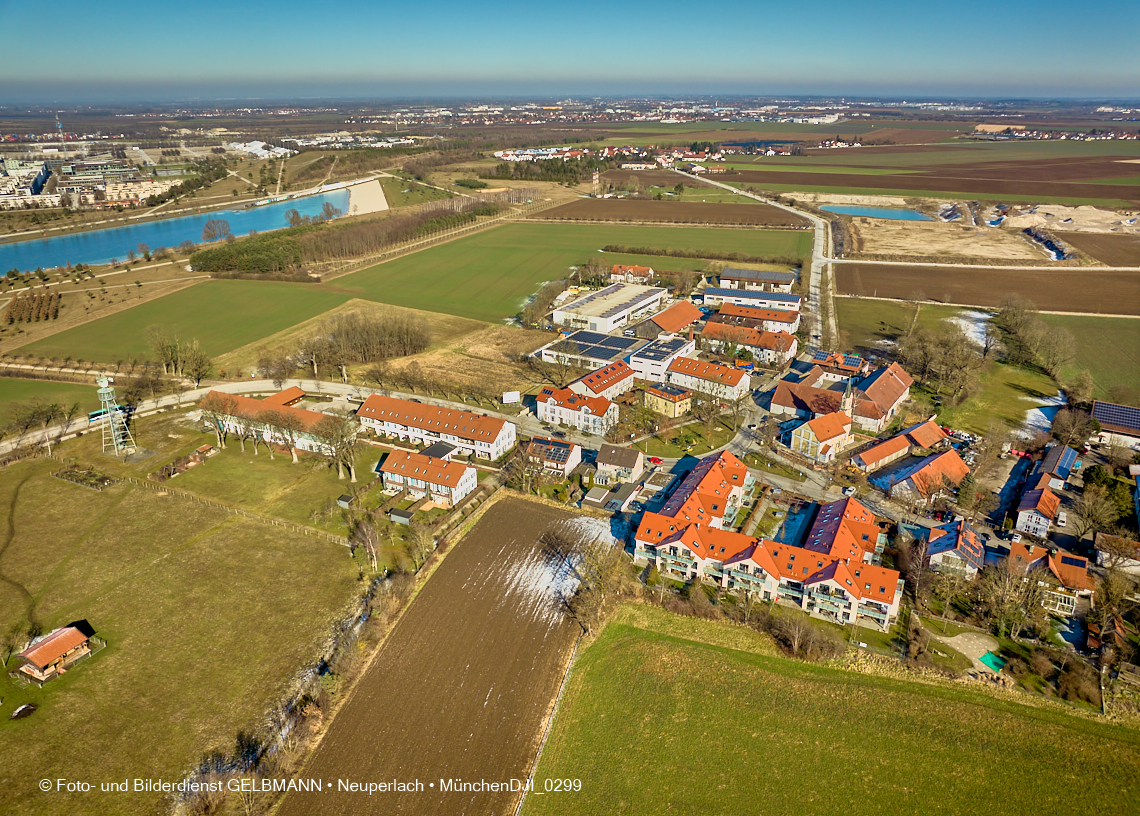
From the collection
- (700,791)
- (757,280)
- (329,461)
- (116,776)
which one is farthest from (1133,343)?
(116,776)

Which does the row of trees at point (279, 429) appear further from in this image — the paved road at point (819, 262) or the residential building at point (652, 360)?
the paved road at point (819, 262)

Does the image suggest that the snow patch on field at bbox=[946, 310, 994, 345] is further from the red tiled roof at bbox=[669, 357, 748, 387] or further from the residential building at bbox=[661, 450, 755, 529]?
the residential building at bbox=[661, 450, 755, 529]

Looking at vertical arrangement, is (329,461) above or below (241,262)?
below

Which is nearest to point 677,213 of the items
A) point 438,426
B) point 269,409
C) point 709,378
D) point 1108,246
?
point 1108,246

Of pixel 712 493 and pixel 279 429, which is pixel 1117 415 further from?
pixel 279 429

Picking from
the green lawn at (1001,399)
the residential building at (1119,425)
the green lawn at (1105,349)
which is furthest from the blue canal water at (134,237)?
the residential building at (1119,425)

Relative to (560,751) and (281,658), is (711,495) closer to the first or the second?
(560,751)

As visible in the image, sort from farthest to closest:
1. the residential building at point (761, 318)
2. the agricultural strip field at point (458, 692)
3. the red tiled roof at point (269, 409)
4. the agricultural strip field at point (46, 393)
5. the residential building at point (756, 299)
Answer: the residential building at point (756, 299) → the residential building at point (761, 318) → the agricultural strip field at point (46, 393) → the red tiled roof at point (269, 409) → the agricultural strip field at point (458, 692)
